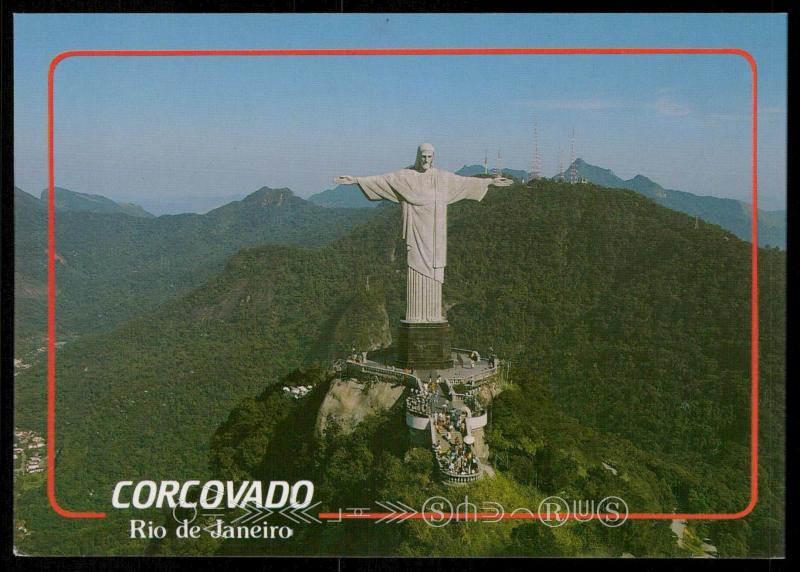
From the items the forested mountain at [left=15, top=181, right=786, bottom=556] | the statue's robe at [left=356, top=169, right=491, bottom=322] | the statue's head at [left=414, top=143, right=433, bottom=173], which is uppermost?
the statue's head at [left=414, top=143, right=433, bottom=173]

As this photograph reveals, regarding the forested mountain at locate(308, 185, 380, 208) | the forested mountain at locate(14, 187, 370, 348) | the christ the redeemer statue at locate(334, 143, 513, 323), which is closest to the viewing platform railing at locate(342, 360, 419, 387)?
the christ the redeemer statue at locate(334, 143, 513, 323)

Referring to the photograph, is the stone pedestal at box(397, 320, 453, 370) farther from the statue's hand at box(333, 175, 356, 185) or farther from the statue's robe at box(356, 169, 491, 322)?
the statue's hand at box(333, 175, 356, 185)

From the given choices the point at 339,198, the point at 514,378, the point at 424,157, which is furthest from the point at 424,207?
the point at 339,198

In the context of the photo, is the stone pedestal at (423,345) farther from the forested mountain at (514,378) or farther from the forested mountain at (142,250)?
the forested mountain at (142,250)

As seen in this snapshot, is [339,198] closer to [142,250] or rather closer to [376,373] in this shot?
[142,250]

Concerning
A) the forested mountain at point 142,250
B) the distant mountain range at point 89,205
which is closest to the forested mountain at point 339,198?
the forested mountain at point 142,250

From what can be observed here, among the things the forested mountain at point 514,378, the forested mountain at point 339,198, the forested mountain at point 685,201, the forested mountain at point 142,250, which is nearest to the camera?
the forested mountain at point 514,378
